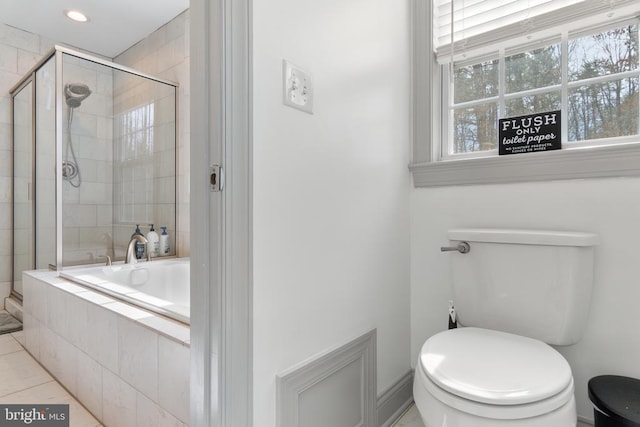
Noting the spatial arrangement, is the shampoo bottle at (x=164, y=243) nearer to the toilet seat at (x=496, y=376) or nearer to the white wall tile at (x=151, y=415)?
the white wall tile at (x=151, y=415)

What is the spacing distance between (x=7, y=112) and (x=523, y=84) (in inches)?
141

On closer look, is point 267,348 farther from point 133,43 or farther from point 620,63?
point 133,43

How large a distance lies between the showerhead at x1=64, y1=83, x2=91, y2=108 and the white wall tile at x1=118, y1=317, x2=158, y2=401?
1.87 metres

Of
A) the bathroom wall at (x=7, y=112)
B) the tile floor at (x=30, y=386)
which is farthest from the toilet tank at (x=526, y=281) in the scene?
the bathroom wall at (x=7, y=112)

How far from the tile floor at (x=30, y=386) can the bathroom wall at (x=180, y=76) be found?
3.17 ft

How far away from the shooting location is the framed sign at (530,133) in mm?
1345

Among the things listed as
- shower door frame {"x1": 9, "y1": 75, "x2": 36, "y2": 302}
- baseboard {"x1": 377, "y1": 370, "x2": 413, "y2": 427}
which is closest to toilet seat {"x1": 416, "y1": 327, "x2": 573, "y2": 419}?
baseboard {"x1": 377, "y1": 370, "x2": 413, "y2": 427}

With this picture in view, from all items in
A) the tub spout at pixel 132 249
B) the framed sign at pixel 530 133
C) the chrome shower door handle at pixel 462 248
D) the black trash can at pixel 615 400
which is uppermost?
the framed sign at pixel 530 133

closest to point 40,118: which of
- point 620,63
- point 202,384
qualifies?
point 202,384

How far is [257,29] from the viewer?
0.86 meters

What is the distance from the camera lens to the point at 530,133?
4.55ft

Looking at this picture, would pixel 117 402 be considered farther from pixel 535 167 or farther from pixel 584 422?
pixel 535 167

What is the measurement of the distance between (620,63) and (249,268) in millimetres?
1547

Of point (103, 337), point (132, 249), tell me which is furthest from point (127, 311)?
point (132, 249)
